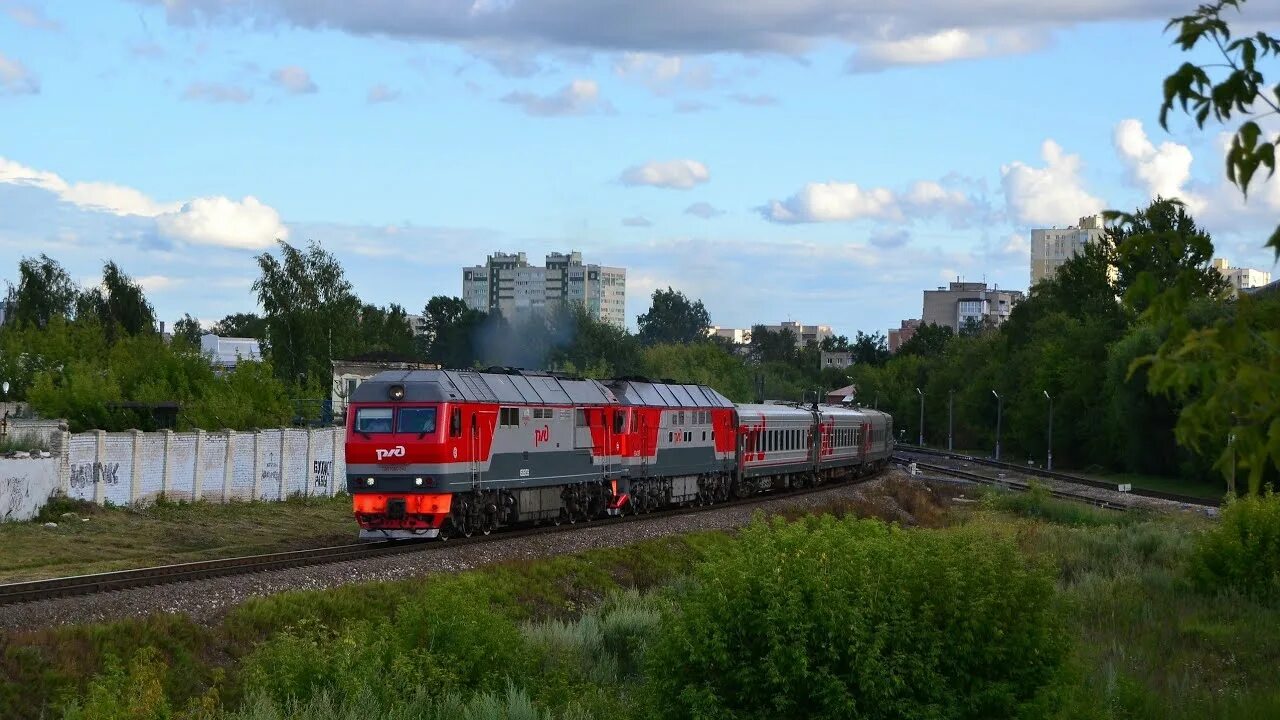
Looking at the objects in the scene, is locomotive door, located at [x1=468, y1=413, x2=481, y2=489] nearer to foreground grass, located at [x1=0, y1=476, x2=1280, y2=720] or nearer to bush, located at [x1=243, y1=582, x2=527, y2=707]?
foreground grass, located at [x1=0, y1=476, x2=1280, y2=720]

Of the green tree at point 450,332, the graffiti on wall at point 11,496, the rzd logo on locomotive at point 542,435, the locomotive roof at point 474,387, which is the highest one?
the green tree at point 450,332

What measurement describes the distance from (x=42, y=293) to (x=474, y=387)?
78.2 m

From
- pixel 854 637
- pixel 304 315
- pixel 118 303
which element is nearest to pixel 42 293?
pixel 118 303

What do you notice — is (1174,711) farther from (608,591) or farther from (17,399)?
(17,399)

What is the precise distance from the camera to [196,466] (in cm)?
3834

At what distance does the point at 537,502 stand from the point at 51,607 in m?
15.0

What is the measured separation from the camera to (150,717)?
1246 cm

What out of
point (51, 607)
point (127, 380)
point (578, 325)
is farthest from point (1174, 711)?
point (578, 325)

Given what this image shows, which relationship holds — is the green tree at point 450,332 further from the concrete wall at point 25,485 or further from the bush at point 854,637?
the bush at point 854,637

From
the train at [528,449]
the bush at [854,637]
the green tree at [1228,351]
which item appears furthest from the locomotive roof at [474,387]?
the green tree at [1228,351]

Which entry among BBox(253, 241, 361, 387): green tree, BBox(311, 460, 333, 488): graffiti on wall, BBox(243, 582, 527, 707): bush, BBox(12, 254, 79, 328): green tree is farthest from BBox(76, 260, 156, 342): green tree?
BBox(243, 582, 527, 707): bush

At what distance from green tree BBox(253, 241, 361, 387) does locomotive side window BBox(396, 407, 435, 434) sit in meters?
43.5

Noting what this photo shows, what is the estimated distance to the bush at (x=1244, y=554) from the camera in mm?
27906

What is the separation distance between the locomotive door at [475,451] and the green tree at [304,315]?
141ft
